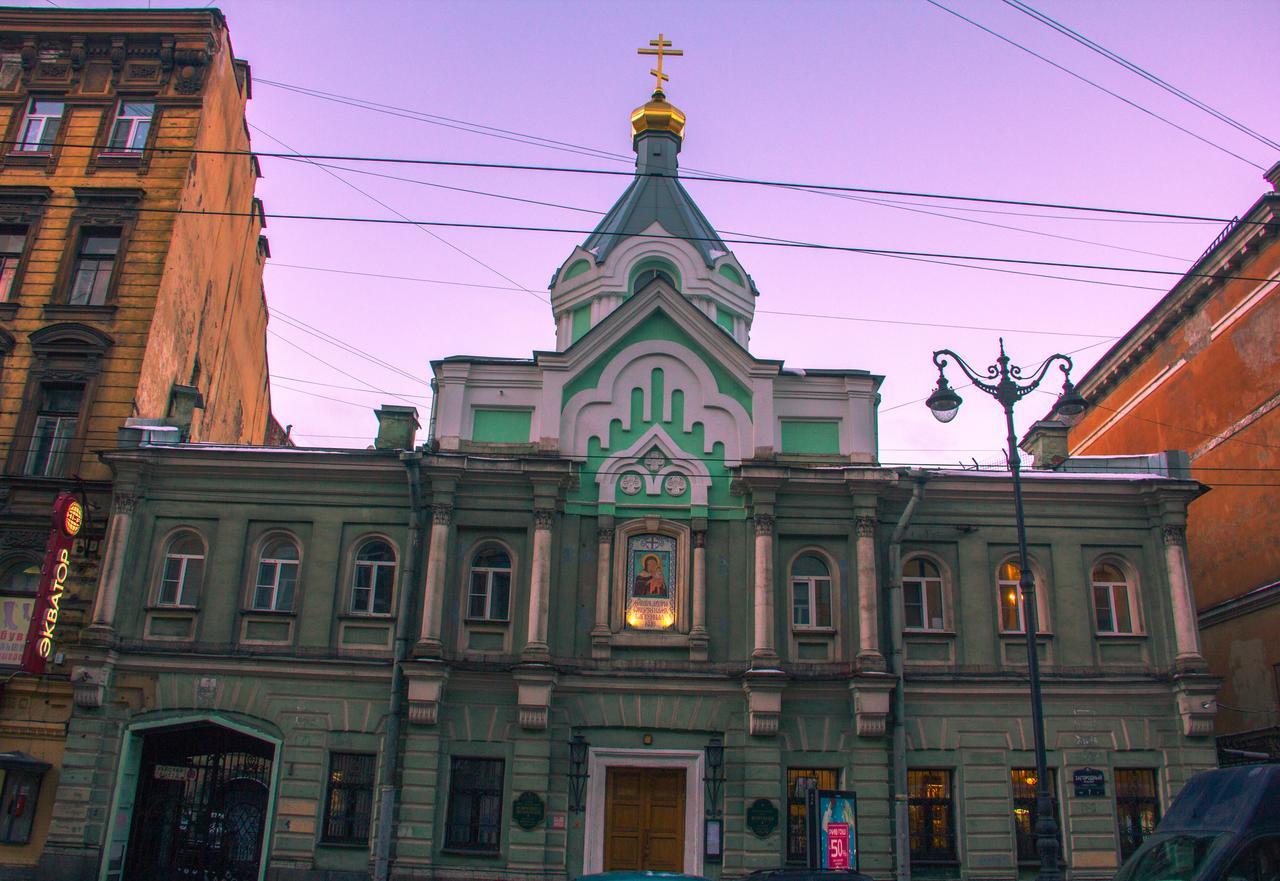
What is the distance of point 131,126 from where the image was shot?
26.2 metres

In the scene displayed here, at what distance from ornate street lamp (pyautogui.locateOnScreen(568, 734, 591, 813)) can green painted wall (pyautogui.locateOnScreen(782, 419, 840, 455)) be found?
7.29 metres

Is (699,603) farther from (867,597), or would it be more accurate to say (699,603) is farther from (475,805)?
(475,805)

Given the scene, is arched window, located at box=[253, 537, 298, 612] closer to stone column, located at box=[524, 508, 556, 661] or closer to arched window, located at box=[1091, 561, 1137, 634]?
stone column, located at box=[524, 508, 556, 661]

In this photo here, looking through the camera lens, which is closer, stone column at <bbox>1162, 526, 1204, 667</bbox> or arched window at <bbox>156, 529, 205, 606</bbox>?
stone column at <bbox>1162, 526, 1204, 667</bbox>

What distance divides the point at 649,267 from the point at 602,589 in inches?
343

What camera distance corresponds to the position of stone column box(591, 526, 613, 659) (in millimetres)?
20781

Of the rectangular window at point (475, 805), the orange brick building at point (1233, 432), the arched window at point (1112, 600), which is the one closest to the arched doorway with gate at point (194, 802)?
the rectangular window at point (475, 805)

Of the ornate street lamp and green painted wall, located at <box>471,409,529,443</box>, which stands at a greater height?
green painted wall, located at <box>471,409,529,443</box>

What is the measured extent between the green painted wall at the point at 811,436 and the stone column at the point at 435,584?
7168mm

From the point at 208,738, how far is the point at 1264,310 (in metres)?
25.7

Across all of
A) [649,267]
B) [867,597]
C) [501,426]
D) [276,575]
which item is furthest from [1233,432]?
[276,575]

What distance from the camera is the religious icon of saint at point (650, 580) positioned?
21.4 meters

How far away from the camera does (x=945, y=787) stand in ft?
67.3

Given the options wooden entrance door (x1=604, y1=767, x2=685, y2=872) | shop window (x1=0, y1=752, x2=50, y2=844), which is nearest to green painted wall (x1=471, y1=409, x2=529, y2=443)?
wooden entrance door (x1=604, y1=767, x2=685, y2=872)
